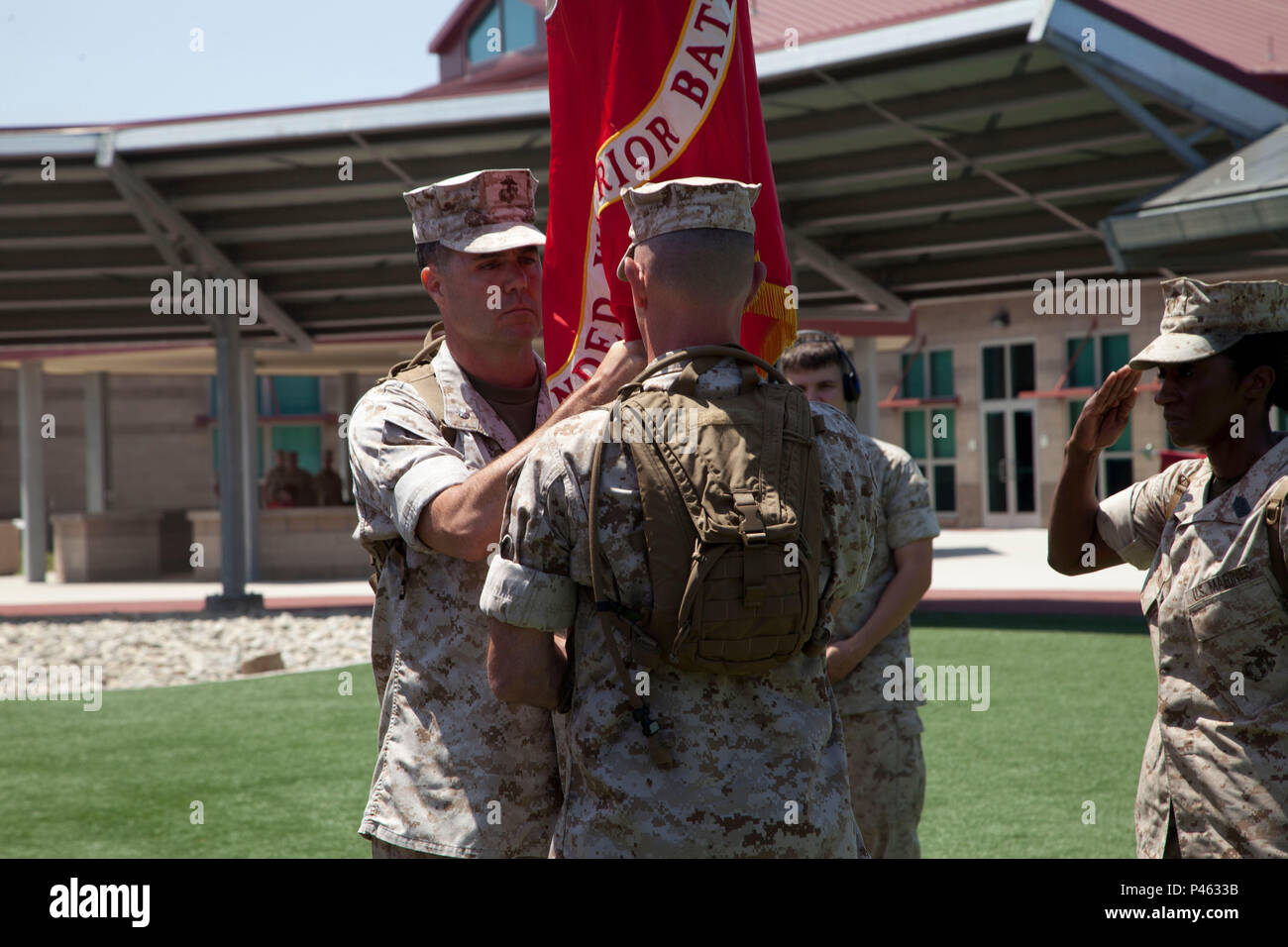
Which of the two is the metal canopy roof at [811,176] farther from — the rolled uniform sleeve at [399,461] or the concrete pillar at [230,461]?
the rolled uniform sleeve at [399,461]

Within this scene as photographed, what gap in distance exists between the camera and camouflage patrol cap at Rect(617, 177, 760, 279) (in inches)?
87.0

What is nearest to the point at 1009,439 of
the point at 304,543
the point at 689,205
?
the point at 304,543

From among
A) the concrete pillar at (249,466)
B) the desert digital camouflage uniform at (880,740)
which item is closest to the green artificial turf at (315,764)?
the desert digital camouflage uniform at (880,740)

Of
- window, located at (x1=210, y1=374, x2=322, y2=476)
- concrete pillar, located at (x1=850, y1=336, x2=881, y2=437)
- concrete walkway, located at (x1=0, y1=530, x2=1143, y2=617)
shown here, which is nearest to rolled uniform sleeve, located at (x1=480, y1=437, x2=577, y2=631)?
concrete walkway, located at (x1=0, y1=530, x2=1143, y2=617)

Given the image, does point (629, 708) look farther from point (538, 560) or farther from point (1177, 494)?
point (1177, 494)

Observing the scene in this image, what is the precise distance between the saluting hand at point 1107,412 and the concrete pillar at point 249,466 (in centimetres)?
1720

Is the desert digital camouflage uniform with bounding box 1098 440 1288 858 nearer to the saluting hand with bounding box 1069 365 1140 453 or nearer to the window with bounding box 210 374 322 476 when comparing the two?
the saluting hand with bounding box 1069 365 1140 453

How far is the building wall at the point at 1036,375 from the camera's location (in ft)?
87.8

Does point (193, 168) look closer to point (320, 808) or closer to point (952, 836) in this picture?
point (320, 808)

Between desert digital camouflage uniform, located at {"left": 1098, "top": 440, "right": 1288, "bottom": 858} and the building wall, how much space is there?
80.6 feet

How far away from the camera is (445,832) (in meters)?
2.66

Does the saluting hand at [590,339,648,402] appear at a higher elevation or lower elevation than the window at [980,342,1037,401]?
lower
